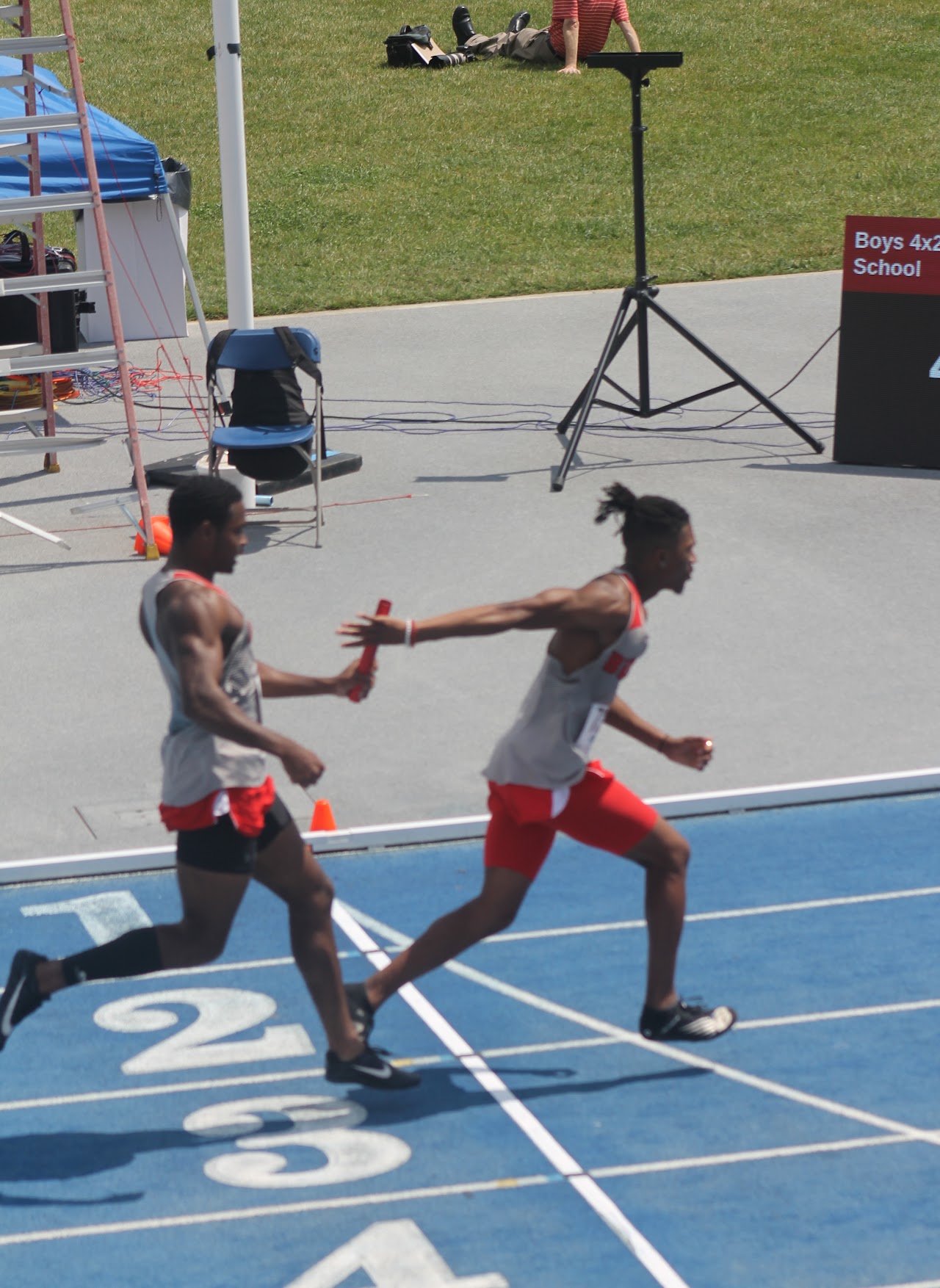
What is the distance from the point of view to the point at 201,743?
5.21 meters

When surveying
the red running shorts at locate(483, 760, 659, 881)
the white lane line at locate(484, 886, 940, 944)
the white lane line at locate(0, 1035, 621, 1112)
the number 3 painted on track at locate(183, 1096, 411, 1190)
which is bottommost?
the number 3 painted on track at locate(183, 1096, 411, 1190)

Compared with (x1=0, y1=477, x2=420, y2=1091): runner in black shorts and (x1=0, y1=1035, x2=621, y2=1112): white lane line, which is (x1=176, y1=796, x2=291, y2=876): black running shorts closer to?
(x1=0, y1=477, x2=420, y2=1091): runner in black shorts

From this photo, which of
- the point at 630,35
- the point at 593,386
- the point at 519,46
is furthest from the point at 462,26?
the point at 593,386

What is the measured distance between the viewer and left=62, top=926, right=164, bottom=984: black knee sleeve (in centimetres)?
539

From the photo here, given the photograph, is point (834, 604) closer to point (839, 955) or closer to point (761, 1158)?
point (839, 955)

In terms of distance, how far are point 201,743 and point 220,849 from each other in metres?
0.32

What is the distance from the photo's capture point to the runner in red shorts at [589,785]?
5414 millimetres

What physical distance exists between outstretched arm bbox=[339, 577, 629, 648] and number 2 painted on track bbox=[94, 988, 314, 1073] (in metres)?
1.66

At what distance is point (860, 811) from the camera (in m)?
7.95

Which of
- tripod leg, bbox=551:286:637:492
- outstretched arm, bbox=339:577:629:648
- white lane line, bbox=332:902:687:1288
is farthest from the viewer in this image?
tripod leg, bbox=551:286:637:492

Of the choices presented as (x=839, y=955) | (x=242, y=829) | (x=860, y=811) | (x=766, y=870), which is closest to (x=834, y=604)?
(x=860, y=811)

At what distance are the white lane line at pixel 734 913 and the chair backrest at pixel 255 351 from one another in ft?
19.9

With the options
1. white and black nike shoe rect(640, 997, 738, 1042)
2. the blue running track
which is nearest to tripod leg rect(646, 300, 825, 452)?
the blue running track

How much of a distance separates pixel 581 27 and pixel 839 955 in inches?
964
